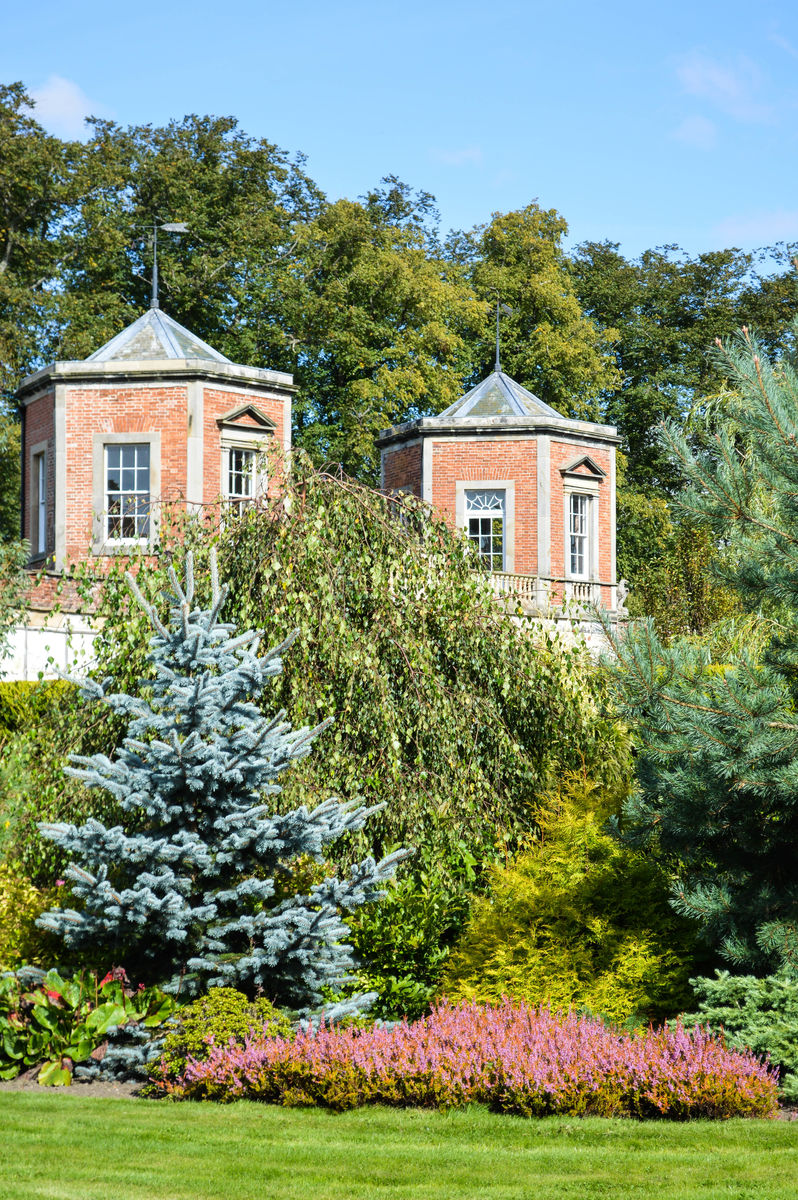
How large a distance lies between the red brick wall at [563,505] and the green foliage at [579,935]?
1684cm

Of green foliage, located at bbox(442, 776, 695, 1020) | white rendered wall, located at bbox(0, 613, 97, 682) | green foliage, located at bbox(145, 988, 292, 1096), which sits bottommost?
green foliage, located at bbox(145, 988, 292, 1096)

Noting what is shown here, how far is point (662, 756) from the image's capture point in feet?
26.2

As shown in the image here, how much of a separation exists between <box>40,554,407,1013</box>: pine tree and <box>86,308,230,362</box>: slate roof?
49.1ft

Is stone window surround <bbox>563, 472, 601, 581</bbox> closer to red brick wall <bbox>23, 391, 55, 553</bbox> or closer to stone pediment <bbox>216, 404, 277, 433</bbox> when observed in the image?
stone pediment <bbox>216, 404, 277, 433</bbox>

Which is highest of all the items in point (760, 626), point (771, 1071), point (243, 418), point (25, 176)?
point (25, 176)

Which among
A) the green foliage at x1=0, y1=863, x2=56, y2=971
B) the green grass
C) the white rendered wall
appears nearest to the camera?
the green grass

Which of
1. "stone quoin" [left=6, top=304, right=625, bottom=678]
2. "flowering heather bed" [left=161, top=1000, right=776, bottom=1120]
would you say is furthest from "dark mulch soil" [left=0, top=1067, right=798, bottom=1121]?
"stone quoin" [left=6, top=304, right=625, bottom=678]

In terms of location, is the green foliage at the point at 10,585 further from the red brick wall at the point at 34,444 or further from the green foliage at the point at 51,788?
the red brick wall at the point at 34,444

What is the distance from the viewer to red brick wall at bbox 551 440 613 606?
86.4 feet

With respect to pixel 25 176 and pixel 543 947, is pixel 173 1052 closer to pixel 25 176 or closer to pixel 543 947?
pixel 543 947

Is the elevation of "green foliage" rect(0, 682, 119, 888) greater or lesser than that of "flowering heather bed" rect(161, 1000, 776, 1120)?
greater

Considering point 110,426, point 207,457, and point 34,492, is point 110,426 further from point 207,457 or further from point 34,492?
point 34,492

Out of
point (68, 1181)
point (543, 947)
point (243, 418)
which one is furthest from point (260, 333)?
point (68, 1181)

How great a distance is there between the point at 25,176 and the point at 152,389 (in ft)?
39.8
